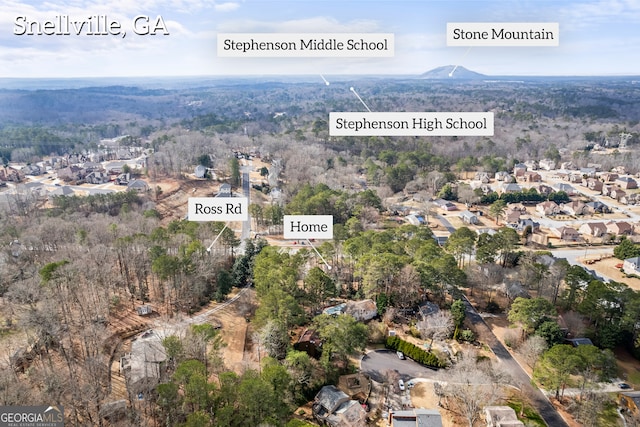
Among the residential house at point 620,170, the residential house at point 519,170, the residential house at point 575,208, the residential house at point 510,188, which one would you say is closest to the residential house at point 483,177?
the residential house at point 510,188

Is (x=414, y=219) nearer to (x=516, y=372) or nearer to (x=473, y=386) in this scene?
(x=516, y=372)

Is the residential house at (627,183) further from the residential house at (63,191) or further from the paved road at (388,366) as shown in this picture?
the residential house at (63,191)

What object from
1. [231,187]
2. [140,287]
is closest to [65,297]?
[140,287]

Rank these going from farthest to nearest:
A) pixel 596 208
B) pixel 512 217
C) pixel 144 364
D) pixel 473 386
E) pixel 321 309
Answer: pixel 596 208 → pixel 512 217 → pixel 321 309 → pixel 144 364 → pixel 473 386

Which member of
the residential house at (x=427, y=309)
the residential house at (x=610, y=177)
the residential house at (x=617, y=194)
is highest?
the residential house at (x=610, y=177)

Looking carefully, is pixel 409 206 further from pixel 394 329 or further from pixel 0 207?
pixel 0 207

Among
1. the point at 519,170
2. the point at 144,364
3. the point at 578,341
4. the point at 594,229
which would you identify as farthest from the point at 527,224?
the point at 144,364
